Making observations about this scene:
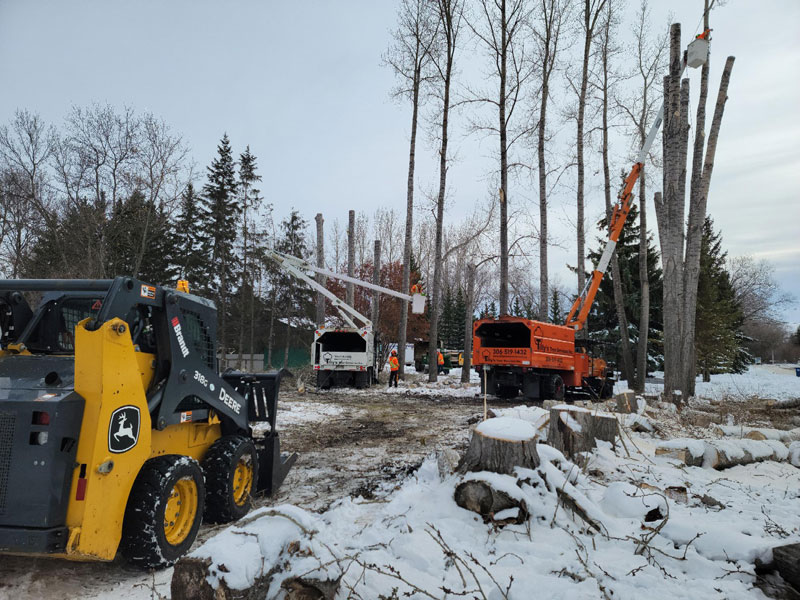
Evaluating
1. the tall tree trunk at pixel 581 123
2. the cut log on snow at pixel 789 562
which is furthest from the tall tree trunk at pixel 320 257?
the cut log on snow at pixel 789 562

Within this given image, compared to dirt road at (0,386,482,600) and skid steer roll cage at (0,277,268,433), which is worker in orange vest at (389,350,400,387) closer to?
dirt road at (0,386,482,600)

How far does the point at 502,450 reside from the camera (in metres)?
4.10

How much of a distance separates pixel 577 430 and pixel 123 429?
187 inches

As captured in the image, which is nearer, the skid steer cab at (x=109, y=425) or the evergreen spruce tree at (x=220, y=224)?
the skid steer cab at (x=109, y=425)

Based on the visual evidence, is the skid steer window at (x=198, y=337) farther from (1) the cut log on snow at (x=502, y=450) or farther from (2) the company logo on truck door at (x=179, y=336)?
(1) the cut log on snow at (x=502, y=450)

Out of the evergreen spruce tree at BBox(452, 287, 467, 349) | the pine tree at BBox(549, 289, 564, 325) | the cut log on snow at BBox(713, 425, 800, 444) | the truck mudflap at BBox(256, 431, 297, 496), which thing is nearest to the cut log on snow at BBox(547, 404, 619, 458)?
the cut log on snow at BBox(713, 425, 800, 444)

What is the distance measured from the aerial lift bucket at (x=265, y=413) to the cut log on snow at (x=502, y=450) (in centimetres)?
235

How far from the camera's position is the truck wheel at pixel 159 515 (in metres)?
3.40

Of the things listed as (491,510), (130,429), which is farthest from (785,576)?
(130,429)

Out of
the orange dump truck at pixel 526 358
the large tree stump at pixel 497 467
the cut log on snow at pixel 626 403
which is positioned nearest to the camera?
the large tree stump at pixel 497 467

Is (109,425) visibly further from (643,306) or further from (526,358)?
(643,306)

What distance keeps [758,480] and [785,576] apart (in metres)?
3.40

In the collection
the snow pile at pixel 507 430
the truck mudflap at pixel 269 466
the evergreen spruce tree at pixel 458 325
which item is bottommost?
the truck mudflap at pixel 269 466

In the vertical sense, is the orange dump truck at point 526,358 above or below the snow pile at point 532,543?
above
